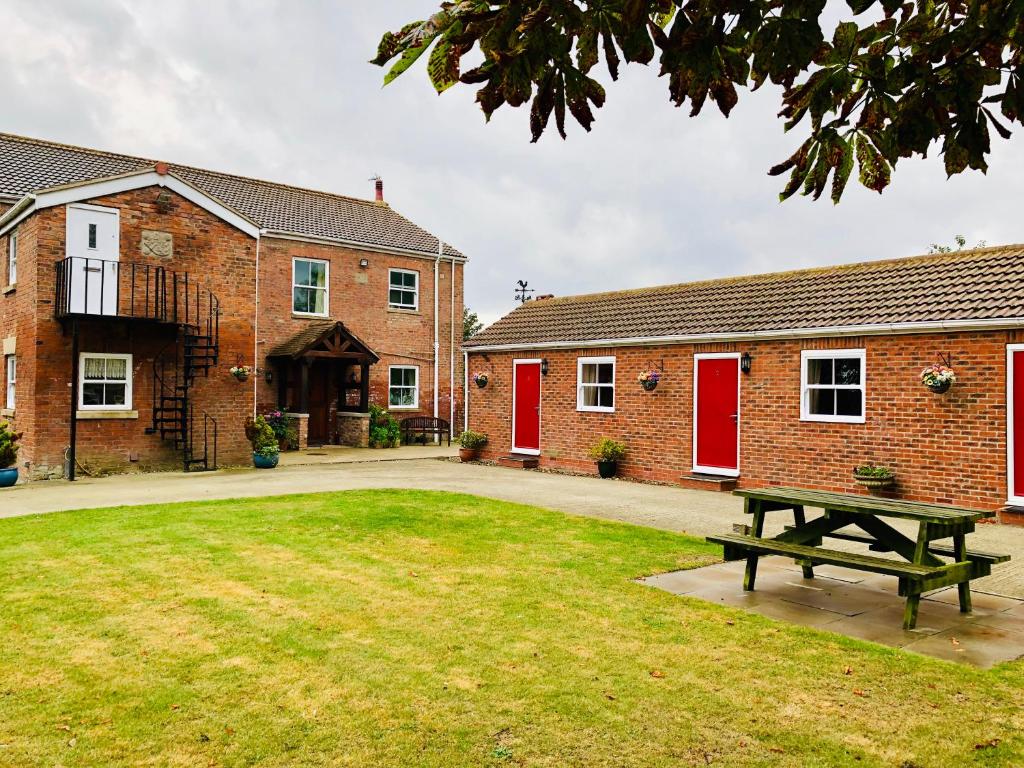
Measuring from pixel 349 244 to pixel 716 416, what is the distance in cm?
1418

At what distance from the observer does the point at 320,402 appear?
80.1 ft

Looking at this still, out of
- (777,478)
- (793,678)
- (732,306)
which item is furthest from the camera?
(732,306)

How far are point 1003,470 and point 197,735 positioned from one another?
37.1 feet

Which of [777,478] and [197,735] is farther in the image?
[777,478]

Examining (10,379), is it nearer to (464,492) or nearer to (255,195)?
(255,195)

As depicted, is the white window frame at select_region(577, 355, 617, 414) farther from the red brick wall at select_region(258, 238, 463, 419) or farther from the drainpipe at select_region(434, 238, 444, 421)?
the drainpipe at select_region(434, 238, 444, 421)

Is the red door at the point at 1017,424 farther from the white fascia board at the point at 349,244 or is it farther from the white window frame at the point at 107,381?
the white fascia board at the point at 349,244

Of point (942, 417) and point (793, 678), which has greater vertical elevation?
point (942, 417)

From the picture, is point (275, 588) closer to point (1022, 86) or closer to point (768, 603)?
point (768, 603)

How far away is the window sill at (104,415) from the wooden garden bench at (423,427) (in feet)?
32.7

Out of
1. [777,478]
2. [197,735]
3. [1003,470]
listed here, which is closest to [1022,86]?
[197,735]

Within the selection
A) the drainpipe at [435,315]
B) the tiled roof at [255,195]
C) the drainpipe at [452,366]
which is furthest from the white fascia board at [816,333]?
the tiled roof at [255,195]

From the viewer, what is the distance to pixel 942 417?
11.9 m

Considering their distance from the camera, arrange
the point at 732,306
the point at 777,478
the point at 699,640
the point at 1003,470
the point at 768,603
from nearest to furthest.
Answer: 1. the point at 699,640
2. the point at 768,603
3. the point at 1003,470
4. the point at 777,478
5. the point at 732,306
